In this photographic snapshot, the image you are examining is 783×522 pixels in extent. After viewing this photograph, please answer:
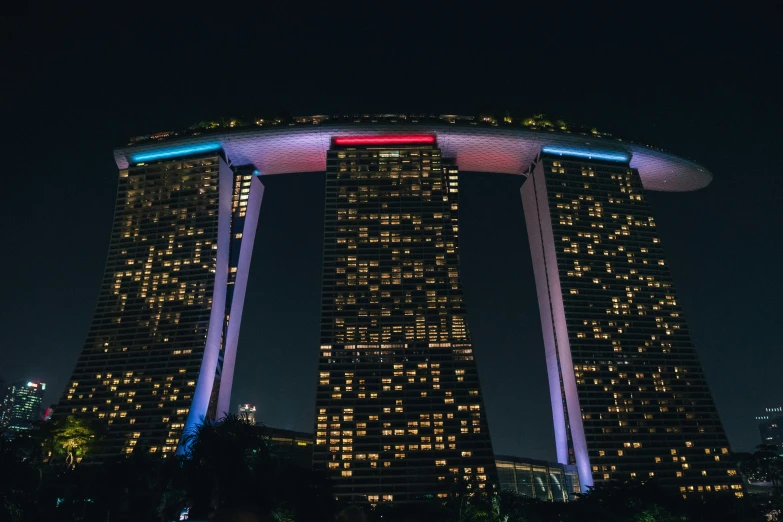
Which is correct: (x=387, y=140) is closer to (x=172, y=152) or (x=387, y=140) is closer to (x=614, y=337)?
(x=172, y=152)

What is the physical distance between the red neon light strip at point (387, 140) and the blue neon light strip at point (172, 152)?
30.4m

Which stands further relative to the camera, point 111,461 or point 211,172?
point 211,172

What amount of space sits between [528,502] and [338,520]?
256ft

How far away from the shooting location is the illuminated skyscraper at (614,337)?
142 m

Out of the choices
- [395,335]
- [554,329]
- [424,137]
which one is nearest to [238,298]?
[395,335]

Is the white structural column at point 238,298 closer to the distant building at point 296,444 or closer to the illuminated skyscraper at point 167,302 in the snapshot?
the illuminated skyscraper at point 167,302

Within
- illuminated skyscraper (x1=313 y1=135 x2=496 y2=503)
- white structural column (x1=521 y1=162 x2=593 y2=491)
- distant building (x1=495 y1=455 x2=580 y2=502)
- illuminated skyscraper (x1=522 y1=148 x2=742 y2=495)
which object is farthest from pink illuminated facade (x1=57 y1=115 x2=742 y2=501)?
distant building (x1=495 y1=455 x2=580 y2=502)

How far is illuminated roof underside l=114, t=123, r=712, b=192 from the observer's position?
544 ft

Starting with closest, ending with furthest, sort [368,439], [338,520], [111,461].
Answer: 1. [338,520]
2. [111,461]
3. [368,439]

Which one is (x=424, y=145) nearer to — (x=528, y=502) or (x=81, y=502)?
(x=528, y=502)

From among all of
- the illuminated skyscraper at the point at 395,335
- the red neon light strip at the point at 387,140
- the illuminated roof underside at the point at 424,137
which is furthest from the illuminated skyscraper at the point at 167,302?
the red neon light strip at the point at 387,140

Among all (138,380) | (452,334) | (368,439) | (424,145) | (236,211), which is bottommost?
(368,439)

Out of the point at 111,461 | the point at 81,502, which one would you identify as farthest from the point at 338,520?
the point at 111,461

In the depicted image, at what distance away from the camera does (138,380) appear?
477ft
